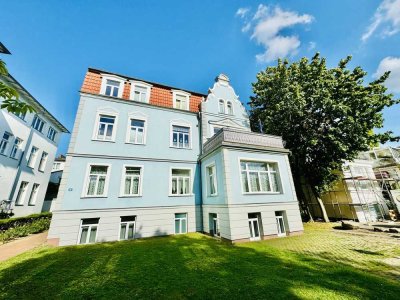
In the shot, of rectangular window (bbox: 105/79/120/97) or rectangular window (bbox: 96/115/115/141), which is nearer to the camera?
rectangular window (bbox: 96/115/115/141)

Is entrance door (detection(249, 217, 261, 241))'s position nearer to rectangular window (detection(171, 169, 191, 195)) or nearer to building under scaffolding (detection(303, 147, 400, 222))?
rectangular window (detection(171, 169, 191, 195))

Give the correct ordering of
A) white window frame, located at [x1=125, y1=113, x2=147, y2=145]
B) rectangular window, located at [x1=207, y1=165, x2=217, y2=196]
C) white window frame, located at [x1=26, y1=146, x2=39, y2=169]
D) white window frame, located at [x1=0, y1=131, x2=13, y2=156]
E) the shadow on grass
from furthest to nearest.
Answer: white window frame, located at [x1=26, y1=146, x2=39, y2=169] < white window frame, located at [x1=0, y1=131, x2=13, y2=156] < white window frame, located at [x1=125, y1=113, x2=147, y2=145] < rectangular window, located at [x1=207, y1=165, x2=217, y2=196] < the shadow on grass

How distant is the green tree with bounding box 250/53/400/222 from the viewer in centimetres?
1502

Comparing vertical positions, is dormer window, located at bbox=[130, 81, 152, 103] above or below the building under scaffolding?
above

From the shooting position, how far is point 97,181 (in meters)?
11.7

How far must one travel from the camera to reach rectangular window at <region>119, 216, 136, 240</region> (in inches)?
449

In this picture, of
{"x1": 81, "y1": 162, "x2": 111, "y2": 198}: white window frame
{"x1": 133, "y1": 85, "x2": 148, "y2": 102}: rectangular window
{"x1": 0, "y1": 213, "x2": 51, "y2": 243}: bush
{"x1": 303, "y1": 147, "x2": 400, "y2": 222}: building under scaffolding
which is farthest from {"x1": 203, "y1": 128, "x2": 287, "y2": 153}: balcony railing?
{"x1": 0, "y1": 213, "x2": 51, "y2": 243}: bush

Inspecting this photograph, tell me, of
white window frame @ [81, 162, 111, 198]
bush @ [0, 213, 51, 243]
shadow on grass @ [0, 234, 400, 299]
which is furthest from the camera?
bush @ [0, 213, 51, 243]

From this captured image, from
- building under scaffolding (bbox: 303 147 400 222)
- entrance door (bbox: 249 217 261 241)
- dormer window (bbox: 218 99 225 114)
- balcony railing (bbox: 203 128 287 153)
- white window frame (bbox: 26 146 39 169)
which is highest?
dormer window (bbox: 218 99 225 114)

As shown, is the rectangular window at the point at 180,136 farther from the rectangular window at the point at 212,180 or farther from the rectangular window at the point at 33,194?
the rectangular window at the point at 33,194

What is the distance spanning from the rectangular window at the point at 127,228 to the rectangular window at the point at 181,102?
32.5 ft

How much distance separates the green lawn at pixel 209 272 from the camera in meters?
4.70

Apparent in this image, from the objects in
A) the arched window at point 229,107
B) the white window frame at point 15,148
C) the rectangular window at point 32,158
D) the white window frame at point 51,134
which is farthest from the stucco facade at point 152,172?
the white window frame at point 51,134

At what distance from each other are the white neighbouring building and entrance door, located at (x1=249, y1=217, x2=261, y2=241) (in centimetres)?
1887
